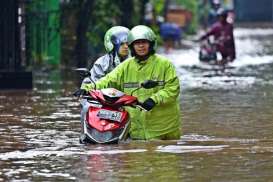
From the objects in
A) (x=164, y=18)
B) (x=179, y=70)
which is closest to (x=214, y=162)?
(x=179, y=70)

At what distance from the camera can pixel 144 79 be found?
1257 cm

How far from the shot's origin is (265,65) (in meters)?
29.8

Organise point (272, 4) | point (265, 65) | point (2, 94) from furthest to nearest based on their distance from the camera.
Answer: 1. point (272, 4)
2. point (265, 65)
3. point (2, 94)

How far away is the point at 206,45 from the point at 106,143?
19.5 meters

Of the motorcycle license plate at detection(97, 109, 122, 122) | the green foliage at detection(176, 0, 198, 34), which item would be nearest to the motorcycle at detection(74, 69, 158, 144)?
the motorcycle license plate at detection(97, 109, 122, 122)

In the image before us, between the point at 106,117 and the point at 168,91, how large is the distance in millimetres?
725

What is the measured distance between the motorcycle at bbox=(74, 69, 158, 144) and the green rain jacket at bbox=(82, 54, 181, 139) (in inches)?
8.4

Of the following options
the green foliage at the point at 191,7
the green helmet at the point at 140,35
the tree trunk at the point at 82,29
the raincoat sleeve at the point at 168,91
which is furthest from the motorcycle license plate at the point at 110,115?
Result: the green foliage at the point at 191,7

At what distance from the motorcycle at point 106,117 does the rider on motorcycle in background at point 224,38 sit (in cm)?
1781

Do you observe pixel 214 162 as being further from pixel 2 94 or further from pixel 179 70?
pixel 179 70

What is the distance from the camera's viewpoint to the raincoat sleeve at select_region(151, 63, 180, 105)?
484 inches

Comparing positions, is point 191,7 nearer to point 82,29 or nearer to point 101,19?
point 101,19

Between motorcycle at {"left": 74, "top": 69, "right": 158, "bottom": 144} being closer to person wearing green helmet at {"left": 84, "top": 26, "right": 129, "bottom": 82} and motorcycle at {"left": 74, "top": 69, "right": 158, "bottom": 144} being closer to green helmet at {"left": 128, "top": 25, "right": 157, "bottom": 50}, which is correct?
green helmet at {"left": 128, "top": 25, "right": 157, "bottom": 50}

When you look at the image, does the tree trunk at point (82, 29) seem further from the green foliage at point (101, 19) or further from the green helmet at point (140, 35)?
the green helmet at point (140, 35)
